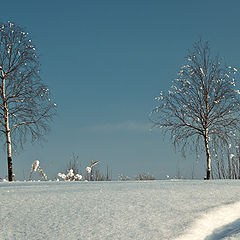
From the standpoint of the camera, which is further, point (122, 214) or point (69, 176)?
point (69, 176)

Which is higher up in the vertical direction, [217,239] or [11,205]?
[11,205]

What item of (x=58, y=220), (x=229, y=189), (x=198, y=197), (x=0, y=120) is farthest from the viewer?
(x=0, y=120)

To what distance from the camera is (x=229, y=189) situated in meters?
4.78

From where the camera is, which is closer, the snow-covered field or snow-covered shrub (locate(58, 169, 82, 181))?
the snow-covered field

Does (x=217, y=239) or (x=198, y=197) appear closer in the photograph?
(x=217, y=239)

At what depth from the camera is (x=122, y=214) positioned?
3.25 meters

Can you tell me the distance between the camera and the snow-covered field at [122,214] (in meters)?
2.88

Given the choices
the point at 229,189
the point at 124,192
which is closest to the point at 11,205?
the point at 124,192

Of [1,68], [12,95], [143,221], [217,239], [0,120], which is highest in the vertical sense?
[1,68]

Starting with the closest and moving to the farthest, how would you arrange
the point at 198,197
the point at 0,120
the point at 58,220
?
1. the point at 58,220
2. the point at 198,197
3. the point at 0,120

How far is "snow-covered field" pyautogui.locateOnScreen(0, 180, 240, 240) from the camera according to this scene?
9.45ft

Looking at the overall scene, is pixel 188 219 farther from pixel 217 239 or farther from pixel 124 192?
pixel 124 192

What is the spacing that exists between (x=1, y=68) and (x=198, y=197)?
9.47 m

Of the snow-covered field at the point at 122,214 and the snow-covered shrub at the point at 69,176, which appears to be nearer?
the snow-covered field at the point at 122,214
